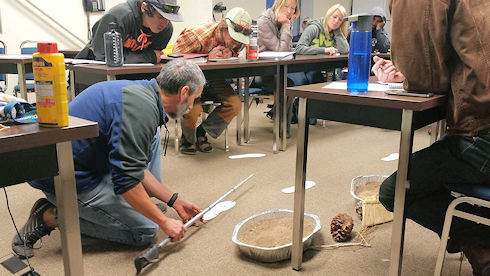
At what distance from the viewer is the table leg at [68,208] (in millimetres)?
891

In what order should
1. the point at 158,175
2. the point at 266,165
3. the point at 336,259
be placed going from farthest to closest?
the point at 266,165 → the point at 158,175 → the point at 336,259

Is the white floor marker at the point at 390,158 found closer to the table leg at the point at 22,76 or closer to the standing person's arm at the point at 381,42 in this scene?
the standing person's arm at the point at 381,42

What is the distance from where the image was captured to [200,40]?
3086 mm

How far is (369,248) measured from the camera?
1.79 m

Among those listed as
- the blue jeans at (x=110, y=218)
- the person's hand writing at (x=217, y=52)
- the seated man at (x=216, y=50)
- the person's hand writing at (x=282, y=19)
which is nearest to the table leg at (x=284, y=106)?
the seated man at (x=216, y=50)

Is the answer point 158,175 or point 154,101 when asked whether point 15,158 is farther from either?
point 158,175

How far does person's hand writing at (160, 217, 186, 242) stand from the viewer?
163 centimetres

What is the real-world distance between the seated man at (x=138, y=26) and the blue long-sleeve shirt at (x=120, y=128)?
1.08 metres

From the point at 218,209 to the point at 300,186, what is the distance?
2.30 ft

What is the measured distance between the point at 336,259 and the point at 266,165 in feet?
4.18

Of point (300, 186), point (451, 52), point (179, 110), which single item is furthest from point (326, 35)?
point (451, 52)

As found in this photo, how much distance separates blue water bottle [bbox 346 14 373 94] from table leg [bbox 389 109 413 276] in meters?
0.24

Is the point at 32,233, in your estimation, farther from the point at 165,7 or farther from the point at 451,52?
the point at 451,52

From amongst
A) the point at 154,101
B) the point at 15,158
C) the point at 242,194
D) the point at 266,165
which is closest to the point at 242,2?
the point at 266,165
